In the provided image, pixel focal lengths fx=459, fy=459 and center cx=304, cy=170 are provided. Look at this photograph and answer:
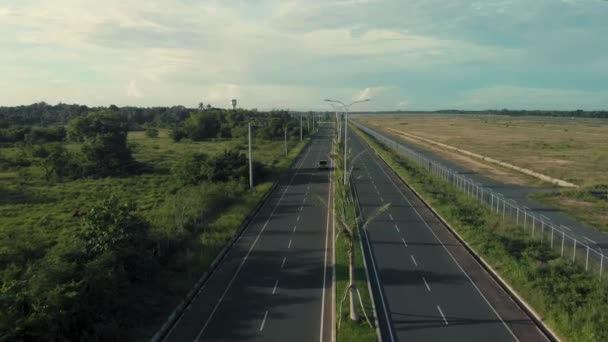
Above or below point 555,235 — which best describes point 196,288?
below

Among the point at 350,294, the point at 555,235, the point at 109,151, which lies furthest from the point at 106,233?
the point at 109,151

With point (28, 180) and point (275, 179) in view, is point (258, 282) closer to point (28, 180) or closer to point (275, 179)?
point (275, 179)

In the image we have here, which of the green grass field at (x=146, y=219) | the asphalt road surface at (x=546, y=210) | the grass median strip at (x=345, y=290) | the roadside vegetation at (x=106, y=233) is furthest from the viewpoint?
the asphalt road surface at (x=546, y=210)

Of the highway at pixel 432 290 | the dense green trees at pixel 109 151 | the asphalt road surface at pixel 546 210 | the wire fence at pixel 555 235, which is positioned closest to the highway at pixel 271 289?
the highway at pixel 432 290

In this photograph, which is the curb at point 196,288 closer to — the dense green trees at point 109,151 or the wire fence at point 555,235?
the wire fence at point 555,235

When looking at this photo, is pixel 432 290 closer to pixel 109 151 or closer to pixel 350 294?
pixel 350 294

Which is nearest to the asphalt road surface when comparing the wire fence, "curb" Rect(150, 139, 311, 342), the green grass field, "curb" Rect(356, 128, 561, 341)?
the wire fence
